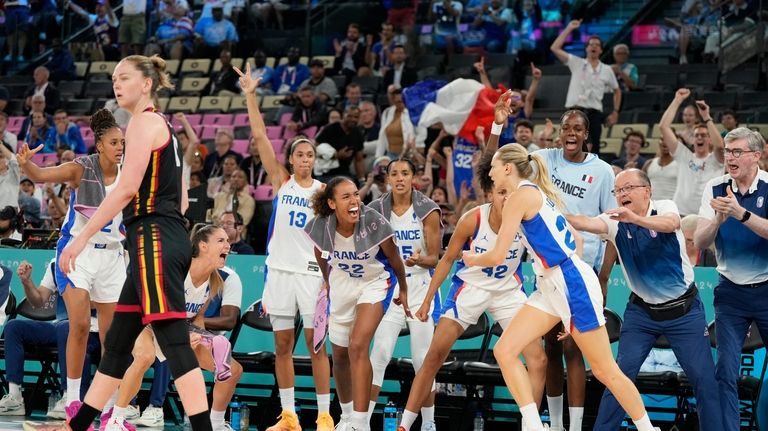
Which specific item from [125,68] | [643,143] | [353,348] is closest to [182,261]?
[125,68]

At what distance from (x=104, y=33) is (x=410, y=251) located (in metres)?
12.9

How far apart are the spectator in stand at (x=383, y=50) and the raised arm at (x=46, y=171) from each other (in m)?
8.70

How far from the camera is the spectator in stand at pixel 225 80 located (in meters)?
18.1

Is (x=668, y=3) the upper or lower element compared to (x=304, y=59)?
upper

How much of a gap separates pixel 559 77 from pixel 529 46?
1148 mm

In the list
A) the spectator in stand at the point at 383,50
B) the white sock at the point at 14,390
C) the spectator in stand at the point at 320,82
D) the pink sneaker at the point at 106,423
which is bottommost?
the white sock at the point at 14,390

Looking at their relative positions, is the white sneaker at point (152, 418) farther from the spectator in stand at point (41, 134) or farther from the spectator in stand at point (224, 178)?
the spectator in stand at point (41, 134)

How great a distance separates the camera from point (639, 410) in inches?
269

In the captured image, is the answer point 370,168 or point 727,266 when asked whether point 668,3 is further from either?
point 727,266

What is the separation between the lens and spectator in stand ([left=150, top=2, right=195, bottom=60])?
19.5 meters

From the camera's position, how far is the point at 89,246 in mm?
8805

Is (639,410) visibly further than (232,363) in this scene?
No

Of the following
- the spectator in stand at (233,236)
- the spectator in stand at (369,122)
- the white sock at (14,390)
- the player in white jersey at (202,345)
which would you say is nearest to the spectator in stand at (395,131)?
the spectator in stand at (369,122)

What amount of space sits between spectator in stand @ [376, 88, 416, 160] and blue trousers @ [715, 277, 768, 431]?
21.5 feet
